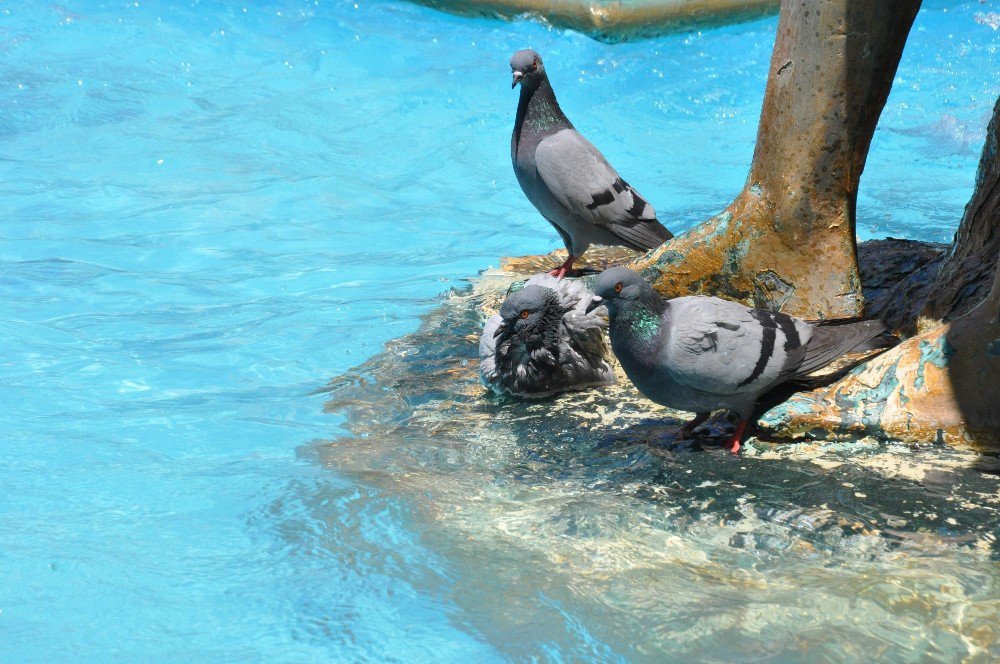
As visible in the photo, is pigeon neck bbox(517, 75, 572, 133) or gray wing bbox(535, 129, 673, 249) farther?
pigeon neck bbox(517, 75, 572, 133)

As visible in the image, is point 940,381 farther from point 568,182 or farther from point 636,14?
point 636,14

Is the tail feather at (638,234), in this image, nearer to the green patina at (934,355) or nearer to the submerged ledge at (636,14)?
the green patina at (934,355)

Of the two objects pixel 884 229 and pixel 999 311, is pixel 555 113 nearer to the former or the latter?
pixel 999 311

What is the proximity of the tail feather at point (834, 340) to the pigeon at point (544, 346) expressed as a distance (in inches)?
39.2

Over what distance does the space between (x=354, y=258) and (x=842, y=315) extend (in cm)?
397

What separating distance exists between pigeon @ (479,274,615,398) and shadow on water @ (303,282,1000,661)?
24 centimetres

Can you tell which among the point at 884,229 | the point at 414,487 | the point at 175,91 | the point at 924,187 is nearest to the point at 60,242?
the point at 175,91

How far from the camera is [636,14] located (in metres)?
11.5

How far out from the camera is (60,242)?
23.4 feet

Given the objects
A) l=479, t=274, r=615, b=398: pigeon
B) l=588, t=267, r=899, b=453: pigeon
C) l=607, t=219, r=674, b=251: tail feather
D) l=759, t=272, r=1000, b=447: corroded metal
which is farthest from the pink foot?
l=607, t=219, r=674, b=251: tail feather

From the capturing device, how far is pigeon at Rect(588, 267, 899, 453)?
3.30 metres

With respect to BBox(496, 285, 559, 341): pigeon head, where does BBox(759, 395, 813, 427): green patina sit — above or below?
below

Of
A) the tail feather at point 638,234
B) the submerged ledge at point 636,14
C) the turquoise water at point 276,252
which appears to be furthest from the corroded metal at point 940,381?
the submerged ledge at point 636,14

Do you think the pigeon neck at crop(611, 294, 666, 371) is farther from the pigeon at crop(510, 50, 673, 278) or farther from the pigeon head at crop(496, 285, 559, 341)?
the pigeon at crop(510, 50, 673, 278)
